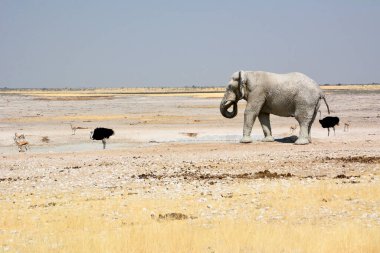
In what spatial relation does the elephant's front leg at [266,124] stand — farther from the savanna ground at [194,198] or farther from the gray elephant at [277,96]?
the savanna ground at [194,198]

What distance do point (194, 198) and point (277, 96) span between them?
16.7m

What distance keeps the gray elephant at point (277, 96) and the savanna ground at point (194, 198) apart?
4.93 feet

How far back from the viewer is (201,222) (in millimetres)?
13219

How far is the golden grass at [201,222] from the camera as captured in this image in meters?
10.9

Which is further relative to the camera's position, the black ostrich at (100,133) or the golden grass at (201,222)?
the black ostrich at (100,133)

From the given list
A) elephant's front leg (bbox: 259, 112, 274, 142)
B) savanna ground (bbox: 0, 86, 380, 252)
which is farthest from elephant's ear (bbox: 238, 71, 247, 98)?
savanna ground (bbox: 0, 86, 380, 252)

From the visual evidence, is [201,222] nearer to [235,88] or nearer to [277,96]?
[277,96]

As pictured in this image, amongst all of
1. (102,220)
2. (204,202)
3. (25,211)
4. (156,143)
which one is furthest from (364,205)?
(156,143)

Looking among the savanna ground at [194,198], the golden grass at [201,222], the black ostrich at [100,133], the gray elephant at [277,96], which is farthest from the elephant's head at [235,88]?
the golden grass at [201,222]

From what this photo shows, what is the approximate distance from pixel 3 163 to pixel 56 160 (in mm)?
2411

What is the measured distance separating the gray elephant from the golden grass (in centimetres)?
1343

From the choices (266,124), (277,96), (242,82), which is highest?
(242,82)

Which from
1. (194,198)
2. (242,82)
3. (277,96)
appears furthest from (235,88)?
(194,198)

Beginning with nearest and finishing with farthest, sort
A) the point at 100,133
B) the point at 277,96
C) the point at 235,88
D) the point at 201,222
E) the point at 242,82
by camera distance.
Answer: the point at 201,222 < the point at 277,96 < the point at 242,82 < the point at 235,88 < the point at 100,133
